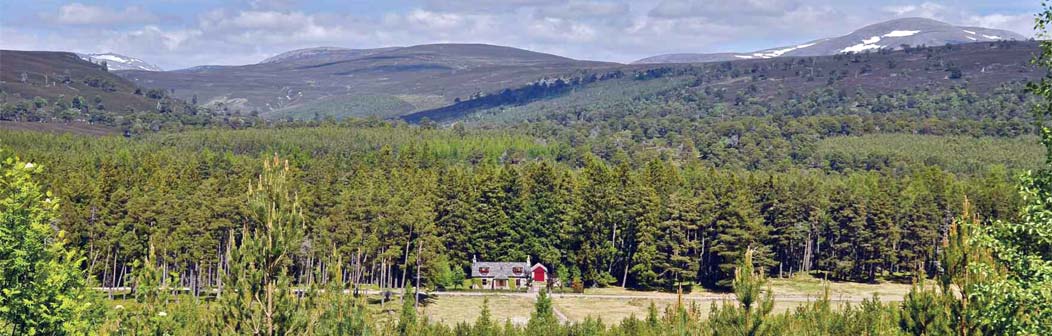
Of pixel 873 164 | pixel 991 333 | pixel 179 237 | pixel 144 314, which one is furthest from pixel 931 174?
pixel 144 314

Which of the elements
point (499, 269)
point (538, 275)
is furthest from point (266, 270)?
point (538, 275)

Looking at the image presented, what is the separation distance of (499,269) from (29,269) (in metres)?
78.9

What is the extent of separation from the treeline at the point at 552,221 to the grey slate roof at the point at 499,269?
1.75 m

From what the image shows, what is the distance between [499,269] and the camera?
101125 millimetres

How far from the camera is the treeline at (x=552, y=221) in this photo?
296 ft

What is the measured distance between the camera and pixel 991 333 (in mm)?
24938

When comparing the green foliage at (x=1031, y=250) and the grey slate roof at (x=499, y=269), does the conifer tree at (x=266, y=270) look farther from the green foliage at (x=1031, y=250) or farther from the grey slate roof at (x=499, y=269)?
the grey slate roof at (x=499, y=269)

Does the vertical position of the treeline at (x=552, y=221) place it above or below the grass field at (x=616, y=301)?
above

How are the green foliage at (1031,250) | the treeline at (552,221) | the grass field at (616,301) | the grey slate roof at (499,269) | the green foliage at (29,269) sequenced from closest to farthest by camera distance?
the green foliage at (1031,250) → the green foliage at (29,269) → the grass field at (616,301) → the treeline at (552,221) → the grey slate roof at (499,269)

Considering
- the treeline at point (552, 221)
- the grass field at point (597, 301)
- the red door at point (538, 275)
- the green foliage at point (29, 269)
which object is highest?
the green foliage at point (29, 269)

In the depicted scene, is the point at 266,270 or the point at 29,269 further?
the point at 29,269

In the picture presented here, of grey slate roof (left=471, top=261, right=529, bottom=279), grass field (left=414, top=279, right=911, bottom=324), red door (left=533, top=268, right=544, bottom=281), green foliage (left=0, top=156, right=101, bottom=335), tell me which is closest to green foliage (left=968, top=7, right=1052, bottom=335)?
green foliage (left=0, top=156, right=101, bottom=335)

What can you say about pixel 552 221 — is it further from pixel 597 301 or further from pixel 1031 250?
pixel 1031 250

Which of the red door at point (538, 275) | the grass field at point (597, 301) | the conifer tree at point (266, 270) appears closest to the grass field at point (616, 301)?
the grass field at point (597, 301)
